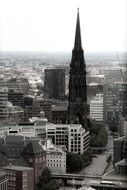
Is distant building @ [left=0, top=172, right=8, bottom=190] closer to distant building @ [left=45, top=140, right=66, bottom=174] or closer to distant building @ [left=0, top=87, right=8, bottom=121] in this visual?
distant building @ [left=45, top=140, right=66, bottom=174]

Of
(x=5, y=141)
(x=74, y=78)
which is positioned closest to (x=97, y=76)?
(x=74, y=78)

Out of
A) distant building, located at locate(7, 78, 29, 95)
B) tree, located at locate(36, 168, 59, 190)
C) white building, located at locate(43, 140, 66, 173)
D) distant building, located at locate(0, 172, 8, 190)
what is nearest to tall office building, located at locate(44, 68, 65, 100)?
distant building, located at locate(7, 78, 29, 95)

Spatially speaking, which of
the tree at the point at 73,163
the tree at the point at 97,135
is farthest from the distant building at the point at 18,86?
the tree at the point at 73,163

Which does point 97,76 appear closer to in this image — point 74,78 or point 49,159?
point 74,78

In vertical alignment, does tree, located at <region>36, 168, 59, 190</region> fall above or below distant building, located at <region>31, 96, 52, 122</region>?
below

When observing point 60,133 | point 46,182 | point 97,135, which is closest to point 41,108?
point 97,135

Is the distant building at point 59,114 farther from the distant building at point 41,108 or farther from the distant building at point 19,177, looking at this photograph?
the distant building at point 19,177
